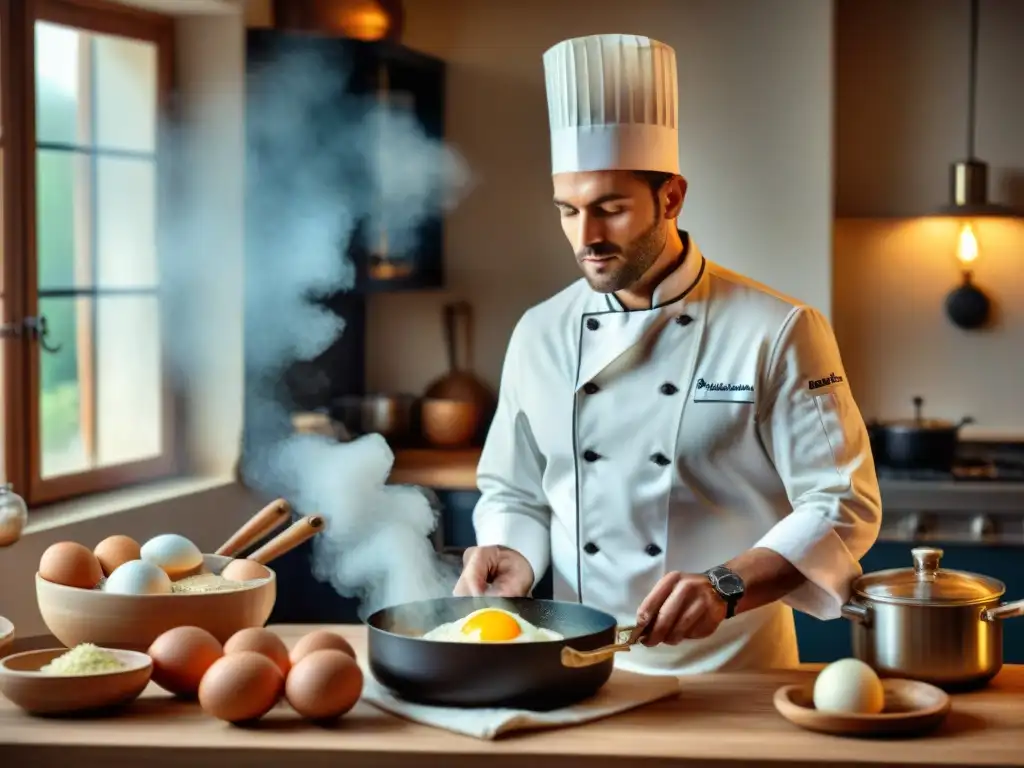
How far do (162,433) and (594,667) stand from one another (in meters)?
2.35

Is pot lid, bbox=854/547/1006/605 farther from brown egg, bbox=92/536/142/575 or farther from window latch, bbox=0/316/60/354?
window latch, bbox=0/316/60/354

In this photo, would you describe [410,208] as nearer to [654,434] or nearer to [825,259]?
[825,259]

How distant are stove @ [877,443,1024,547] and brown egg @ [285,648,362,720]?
2457mm

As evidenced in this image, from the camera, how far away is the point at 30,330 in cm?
310

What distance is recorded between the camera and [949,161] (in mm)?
4332

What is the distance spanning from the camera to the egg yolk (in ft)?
5.49

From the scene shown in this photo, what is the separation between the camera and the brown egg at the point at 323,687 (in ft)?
5.12

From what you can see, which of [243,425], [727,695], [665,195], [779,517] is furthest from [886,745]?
[243,425]

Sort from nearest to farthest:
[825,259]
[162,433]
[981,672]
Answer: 1. [981,672]
2. [162,433]
3. [825,259]

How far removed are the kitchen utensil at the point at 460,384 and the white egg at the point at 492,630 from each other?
2526mm

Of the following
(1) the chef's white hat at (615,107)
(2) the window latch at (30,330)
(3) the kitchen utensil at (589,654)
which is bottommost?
(3) the kitchen utensil at (589,654)

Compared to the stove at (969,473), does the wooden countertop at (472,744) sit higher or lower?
lower

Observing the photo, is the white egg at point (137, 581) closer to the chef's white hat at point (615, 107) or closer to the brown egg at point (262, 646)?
the brown egg at point (262, 646)

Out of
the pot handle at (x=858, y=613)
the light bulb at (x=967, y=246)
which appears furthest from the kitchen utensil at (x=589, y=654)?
the light bulb at (x=967, y=246)
